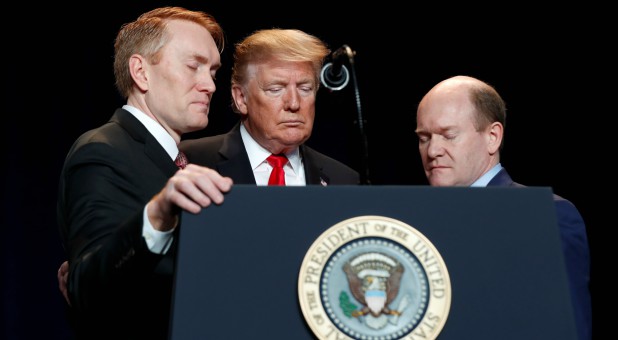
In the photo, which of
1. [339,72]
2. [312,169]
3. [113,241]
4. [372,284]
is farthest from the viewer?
[312,169]

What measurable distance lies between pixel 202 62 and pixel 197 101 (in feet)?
0.38

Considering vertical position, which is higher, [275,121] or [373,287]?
[275,121]

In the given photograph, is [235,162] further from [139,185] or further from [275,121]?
[139,185]

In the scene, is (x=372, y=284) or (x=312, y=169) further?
(x=312, y=169)

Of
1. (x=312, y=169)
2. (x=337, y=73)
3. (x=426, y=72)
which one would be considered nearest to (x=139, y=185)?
(x=337, y=73)

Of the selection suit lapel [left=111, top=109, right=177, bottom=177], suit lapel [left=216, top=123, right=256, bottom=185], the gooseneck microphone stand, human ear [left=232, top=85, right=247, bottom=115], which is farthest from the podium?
human ear [left=232, top=85, right=247, bottom=115]

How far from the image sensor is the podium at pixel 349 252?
128cm

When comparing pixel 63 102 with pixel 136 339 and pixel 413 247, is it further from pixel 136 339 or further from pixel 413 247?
pixel 413 247

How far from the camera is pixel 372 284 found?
1286 millimetres

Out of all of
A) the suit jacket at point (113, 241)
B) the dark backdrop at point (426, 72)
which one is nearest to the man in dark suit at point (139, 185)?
the suit jacket at point (113, 241)

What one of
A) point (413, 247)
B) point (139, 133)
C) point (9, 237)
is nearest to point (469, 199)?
point (413, 247)

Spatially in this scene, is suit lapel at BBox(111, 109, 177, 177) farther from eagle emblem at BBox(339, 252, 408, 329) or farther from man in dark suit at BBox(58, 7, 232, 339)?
eagle emblem at BBox(339, 252, 408, 329)

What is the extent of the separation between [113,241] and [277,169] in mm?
1569

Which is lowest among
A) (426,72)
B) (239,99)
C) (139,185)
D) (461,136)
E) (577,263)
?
(577,263)
